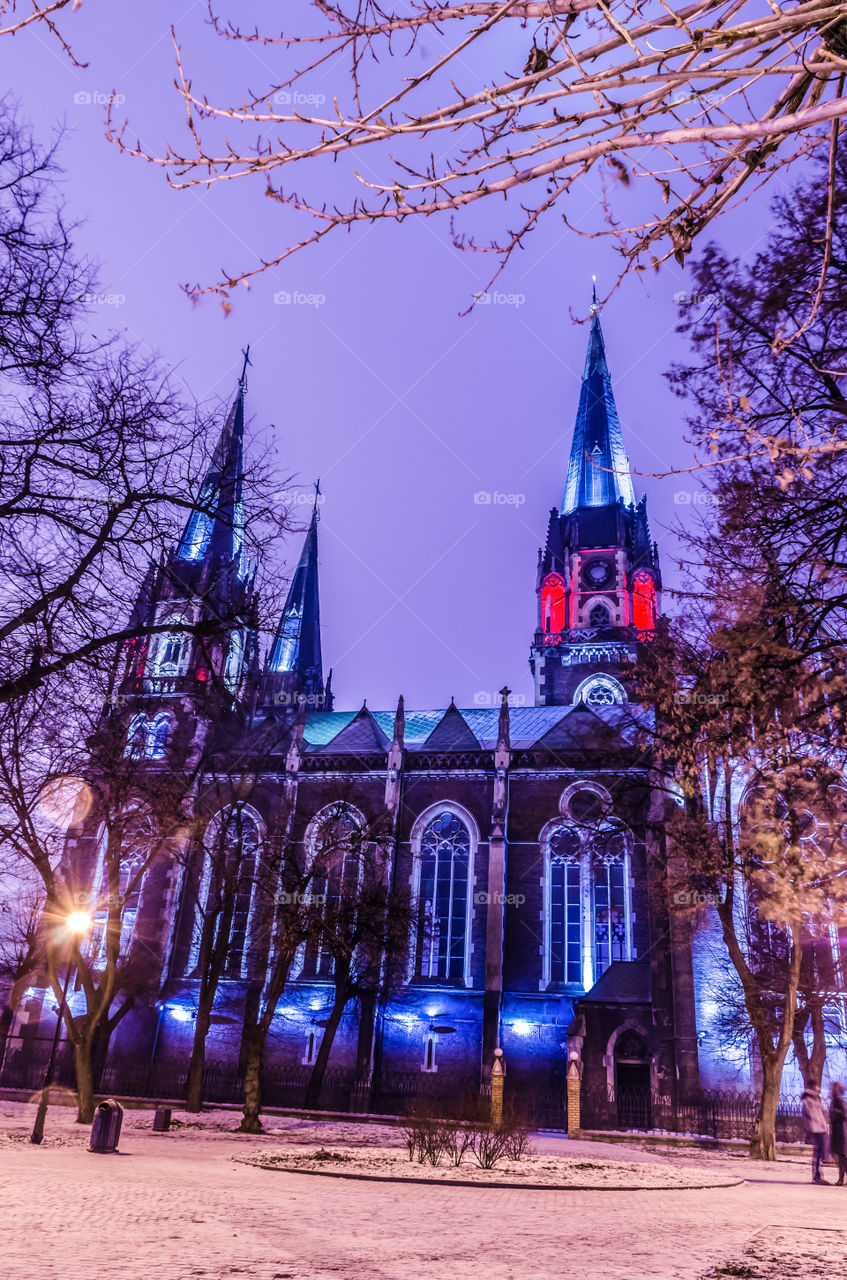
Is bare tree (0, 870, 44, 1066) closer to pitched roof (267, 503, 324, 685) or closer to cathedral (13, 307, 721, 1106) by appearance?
cathedral (13, 307, 721, 1106)

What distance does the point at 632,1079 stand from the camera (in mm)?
25594

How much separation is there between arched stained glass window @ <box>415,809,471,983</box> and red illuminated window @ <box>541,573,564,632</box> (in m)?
12.2

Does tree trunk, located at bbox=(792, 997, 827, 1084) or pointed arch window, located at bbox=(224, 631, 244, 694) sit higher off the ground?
pointed arch window, located at bbox=(224, 631, 244, 694)

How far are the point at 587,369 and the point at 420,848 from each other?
1169 inches

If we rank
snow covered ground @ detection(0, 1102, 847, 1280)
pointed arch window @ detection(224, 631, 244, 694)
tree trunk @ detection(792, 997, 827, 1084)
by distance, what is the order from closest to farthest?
snow covered ground @ detection(0, 1102, 847, 1280)
pointed arch window @ detection(224, 631, 244, 694)
tree trunk @ detection(792, 997, 827, 1084)

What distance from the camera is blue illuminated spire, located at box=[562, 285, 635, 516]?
42469 millimetres

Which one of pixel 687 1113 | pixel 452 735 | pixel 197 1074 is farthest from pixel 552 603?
pixel 197 1074

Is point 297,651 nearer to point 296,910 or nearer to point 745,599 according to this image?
point 296,910

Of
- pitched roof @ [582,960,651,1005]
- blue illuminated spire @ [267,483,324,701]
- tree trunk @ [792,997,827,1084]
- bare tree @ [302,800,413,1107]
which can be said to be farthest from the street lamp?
blue illuminated spire @ [267,483,324,701]

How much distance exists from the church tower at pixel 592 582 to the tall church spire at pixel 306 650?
13614 millimetres

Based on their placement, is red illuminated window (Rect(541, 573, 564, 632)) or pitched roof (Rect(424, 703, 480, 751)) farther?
red illuminated window (Rect(541, 573, 564, 632))

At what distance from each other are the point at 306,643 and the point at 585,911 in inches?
1129

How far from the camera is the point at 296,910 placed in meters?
17.6

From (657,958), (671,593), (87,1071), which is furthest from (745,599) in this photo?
(657,958)
